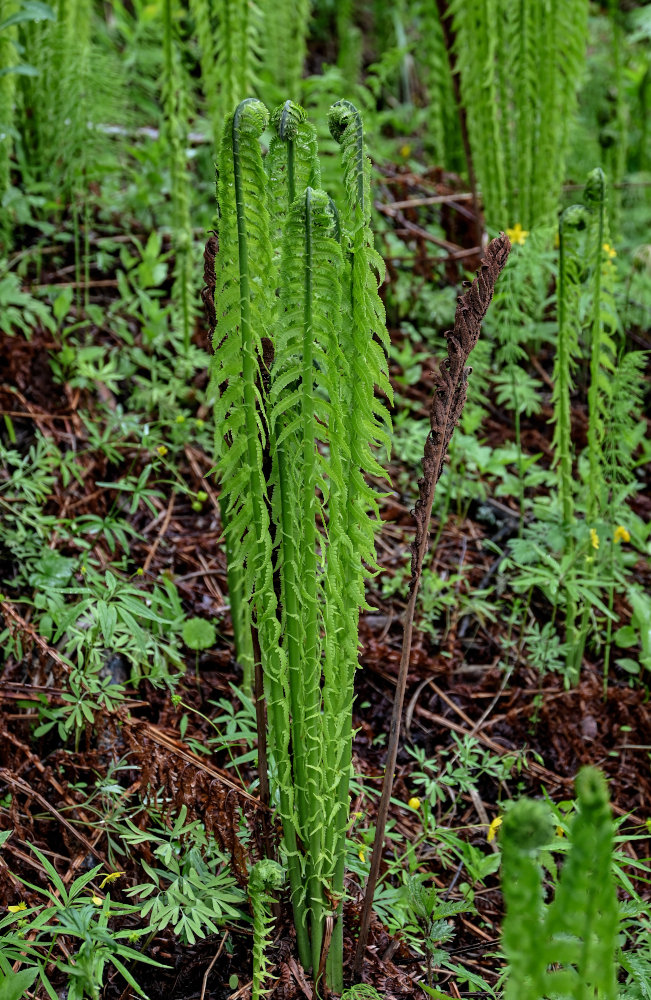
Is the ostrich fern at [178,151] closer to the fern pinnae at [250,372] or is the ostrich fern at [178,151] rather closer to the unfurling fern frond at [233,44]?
the unfurling fern frond at [233,44]

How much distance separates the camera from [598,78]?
489 centimetres

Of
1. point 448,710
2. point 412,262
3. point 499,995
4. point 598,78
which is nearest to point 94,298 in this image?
point 412,262

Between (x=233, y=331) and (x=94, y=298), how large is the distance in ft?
6.15

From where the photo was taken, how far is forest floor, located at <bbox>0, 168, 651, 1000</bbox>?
1.49 m

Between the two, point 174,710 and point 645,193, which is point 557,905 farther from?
point 645,193

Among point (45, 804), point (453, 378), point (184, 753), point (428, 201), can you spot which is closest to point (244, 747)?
point (184, 753)

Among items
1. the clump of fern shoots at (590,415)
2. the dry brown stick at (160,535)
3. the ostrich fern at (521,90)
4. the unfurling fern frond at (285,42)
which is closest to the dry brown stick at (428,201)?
the ostrich fern at (521,90)

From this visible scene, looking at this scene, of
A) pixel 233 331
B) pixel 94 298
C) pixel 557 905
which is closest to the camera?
pixel 557 905

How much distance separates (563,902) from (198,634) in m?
1.29

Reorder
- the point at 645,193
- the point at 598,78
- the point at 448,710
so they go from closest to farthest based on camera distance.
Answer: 1. the point at 448,710
2. the point at 645,193
3. the point at 598,78

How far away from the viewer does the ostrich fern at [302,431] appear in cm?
120

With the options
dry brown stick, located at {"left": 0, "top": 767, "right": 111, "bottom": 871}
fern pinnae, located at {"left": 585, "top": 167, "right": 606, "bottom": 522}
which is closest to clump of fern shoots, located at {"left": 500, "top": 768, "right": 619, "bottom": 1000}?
dry brown stick, located at {"left": 0, "top": 767, "right": 111, "bottom": 871}

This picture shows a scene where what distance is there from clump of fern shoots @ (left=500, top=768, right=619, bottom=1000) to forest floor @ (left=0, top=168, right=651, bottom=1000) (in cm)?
46

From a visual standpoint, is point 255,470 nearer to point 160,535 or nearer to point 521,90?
point 160,535
